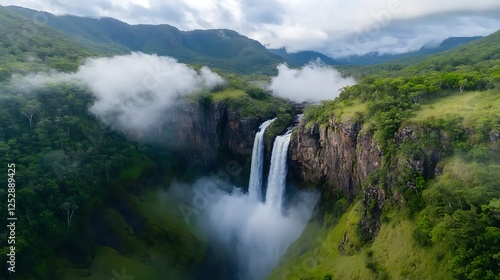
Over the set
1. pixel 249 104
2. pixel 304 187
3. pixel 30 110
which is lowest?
pixel 304 187

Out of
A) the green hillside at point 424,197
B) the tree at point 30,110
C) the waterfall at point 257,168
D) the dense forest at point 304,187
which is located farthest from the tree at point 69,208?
the waterfall at point 257,168

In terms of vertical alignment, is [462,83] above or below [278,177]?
above

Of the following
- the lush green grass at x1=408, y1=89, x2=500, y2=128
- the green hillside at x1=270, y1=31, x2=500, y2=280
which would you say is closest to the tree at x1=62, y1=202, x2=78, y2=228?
the green hillside at x1=270, y1=31, x2=500, y2=280

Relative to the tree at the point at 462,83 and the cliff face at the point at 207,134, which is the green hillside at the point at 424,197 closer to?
the tree at the point at 462,83

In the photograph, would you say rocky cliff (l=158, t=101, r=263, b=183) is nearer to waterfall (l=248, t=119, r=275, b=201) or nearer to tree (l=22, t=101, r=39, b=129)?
waterfall (l=248, t=119, r=275, b=201)

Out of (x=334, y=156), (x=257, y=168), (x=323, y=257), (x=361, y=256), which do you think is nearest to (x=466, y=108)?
(x=361, y=256)

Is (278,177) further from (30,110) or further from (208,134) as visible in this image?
(30,110)

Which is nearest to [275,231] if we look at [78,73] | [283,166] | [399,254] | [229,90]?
[283,166]
